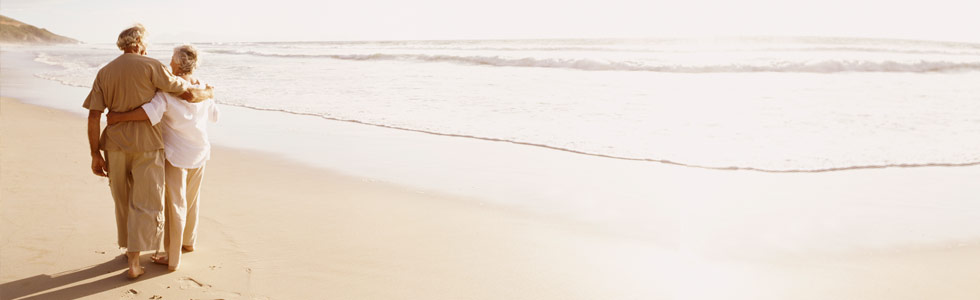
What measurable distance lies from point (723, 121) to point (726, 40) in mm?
39039

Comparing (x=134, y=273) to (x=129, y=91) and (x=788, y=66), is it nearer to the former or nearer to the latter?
(x=129, y=91)

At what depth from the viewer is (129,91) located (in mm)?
3453

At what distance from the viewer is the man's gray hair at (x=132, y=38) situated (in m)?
3.47

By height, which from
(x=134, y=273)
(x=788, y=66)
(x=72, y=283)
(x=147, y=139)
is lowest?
(x=72, y=283)

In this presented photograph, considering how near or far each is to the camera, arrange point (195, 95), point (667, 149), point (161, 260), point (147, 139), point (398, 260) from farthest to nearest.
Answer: point (667, 149)
point (398, 260)
point (161, 260)
point (195, 95)
point (147, 139)

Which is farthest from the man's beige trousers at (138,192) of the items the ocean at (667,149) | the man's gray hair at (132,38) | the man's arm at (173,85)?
the ocean at (667,149)

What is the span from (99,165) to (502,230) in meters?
2.66

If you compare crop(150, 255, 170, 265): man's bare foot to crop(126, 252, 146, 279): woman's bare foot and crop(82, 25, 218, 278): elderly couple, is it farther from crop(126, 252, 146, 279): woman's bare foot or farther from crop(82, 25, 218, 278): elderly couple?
crop(126, 252, 146, 279): woman's bare foot

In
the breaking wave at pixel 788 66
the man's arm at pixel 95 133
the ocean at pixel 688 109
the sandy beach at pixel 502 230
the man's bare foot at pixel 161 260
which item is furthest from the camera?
the breaking wave at pixel 788 66

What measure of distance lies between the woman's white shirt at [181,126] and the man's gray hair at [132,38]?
0.29 m

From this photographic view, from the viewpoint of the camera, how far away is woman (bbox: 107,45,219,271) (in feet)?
11.6

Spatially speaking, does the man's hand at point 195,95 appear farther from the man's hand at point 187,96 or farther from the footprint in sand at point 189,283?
the footprint in sand at point 189,283

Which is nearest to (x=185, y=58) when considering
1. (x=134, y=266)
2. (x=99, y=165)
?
(x=99, y=165)

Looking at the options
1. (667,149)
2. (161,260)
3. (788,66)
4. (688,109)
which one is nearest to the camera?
(161,260)
